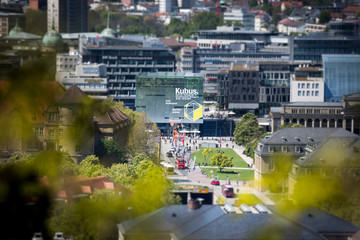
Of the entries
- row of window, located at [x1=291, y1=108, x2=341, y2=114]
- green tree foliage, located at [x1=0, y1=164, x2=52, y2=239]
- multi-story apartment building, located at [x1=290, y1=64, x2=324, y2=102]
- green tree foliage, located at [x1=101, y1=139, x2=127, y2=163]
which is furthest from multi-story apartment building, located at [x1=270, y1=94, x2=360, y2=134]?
green tree foliage, located at [x1=0, y1=164, x2=52, y2=239]

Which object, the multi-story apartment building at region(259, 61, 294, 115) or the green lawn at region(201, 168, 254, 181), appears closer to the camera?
→ the green lawn at region(201, 168, 254, 181)

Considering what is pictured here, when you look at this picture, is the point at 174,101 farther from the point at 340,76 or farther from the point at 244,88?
the point at 340,76

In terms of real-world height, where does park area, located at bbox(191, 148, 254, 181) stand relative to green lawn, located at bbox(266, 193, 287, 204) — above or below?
below

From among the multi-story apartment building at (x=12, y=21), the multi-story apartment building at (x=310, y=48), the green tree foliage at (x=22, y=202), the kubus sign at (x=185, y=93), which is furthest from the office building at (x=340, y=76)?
the green tree foliage at (x=22, y=202)

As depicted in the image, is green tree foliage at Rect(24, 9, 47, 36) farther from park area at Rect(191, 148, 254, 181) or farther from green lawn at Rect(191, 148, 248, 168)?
green lawn at Rect(191, 148, 248, 168)

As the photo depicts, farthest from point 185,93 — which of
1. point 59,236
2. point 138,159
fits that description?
point 59,236

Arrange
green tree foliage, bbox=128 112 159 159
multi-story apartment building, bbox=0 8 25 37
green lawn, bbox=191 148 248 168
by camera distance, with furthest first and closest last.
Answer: green lawn, bbox=191 148 248 168
green tree foliage, bbox=128 112 159 159
multi-story apartment building, bbox=0 8 25 37

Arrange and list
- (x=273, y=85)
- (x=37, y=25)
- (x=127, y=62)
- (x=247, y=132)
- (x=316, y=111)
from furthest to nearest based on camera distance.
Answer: (x=127, y=62) < (x=273, y=85) < (x=316, y=111) < (x=247, y=132) < (x=37, y=25)
